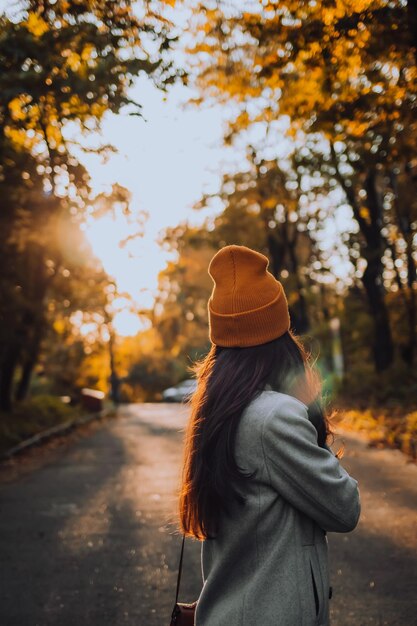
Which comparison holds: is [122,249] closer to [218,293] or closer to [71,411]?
[71,411]

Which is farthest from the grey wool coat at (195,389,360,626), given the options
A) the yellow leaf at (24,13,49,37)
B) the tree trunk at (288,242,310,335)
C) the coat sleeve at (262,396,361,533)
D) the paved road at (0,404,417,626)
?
the tree trunk at (288,242,310,335)

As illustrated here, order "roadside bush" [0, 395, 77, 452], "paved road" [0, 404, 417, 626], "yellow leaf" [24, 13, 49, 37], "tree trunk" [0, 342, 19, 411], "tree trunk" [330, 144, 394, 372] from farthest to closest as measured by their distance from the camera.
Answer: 1. "tree trunk" [330, 144, 394, 372]
2. "tree trunk" [0, 342, 19, 411]
3. "roadside bush" [0, 395, 77, 452]
4. "yellow leaf" [24, 13, 49, 37]
5. "paved road" [0, 404, 417, 626]

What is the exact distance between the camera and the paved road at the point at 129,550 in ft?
16.3

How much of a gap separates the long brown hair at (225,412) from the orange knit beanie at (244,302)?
0.13 feet

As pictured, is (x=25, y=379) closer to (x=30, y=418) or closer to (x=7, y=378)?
(x=7, y=378)

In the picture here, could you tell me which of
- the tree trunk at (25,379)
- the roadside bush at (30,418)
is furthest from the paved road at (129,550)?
the tree trunk at (25,379)

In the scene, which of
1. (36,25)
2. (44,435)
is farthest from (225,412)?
(44,435)

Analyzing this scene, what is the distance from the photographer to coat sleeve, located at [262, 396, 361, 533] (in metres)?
2.00

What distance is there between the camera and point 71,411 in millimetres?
24922

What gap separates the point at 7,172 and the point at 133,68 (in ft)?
18.6

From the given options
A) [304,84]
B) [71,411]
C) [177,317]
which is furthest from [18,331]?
[177,317]

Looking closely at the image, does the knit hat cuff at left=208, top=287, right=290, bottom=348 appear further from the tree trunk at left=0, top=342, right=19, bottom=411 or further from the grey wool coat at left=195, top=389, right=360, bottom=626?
the tree trunk at left=0, top=342, right=19, bottom=411

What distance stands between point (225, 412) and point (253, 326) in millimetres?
287

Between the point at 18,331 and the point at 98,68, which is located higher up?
the point at 98,68
